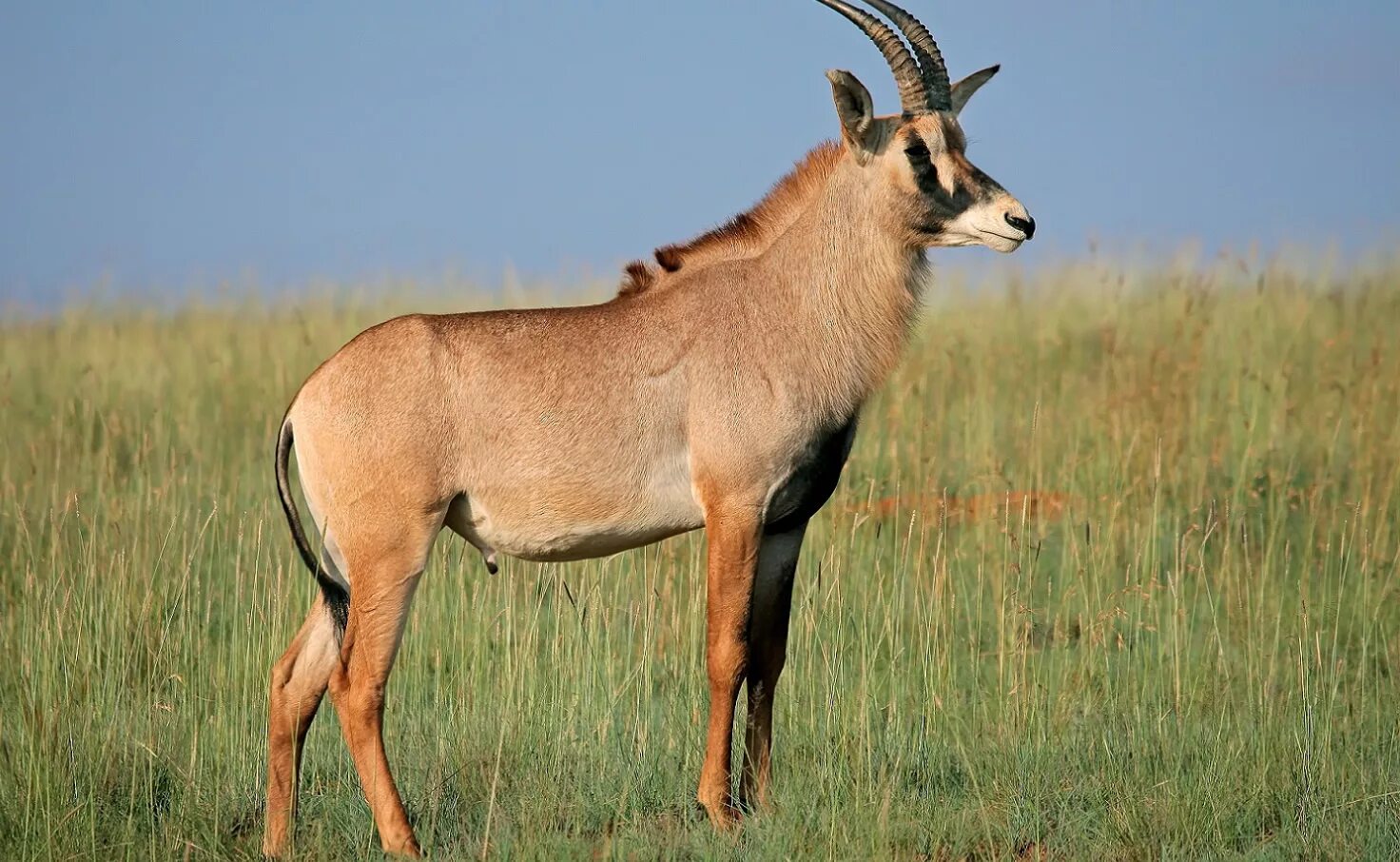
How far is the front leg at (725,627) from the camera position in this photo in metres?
5.79

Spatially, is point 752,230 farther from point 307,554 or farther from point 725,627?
point 307,554

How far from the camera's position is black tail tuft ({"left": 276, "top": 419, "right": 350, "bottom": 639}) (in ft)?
19.6

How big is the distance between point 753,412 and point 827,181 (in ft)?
4.04

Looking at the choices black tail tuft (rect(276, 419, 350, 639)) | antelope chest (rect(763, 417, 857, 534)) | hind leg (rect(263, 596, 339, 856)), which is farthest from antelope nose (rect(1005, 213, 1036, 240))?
hind leg (rect(263, 596, 339, 856))

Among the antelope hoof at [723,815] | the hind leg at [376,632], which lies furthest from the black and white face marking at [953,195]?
the antelope hoof at [723,815]

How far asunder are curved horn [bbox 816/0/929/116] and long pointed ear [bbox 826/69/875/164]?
21cm

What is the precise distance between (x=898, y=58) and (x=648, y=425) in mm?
1937

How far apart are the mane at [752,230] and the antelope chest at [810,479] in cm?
99

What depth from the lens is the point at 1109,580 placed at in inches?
359

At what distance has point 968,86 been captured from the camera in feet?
22.1

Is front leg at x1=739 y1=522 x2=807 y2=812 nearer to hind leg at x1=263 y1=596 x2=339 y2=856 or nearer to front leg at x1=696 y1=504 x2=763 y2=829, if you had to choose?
front leg at x1=696 y1=504 x2=763 y2=829

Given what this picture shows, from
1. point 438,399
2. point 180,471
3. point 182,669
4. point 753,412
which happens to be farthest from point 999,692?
point 180,471

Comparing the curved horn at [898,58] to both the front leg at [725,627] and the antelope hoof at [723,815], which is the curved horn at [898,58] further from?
the antelope hoof at [723,815]

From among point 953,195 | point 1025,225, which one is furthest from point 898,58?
point 1025,225
